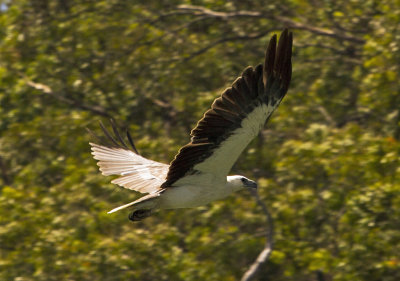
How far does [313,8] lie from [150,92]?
2184 millimetres

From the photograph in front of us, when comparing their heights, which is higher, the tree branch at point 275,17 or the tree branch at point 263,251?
the tree branch at point 275,17

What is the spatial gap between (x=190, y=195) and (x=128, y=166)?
1.17 m

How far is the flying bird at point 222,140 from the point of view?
17.6ft

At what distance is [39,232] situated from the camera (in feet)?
28.9

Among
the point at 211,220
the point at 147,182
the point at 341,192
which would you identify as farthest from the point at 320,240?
the point at 147,182

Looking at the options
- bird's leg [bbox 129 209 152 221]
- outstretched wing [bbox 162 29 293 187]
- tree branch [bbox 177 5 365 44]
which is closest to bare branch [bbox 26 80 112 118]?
tree branch [bbox 177 5 365 44]

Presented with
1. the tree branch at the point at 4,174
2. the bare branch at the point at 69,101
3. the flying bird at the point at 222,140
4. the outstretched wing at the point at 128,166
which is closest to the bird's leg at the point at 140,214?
the flying bird at the point at 222,140

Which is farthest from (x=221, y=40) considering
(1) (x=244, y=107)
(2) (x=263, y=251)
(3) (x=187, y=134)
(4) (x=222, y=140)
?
(1) (x=244, y=107)

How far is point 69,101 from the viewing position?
998cm

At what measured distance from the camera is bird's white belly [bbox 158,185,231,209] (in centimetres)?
607

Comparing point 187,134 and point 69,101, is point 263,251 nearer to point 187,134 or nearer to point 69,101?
point 187,134

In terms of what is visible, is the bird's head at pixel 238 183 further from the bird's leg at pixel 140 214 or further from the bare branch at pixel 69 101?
the bare branch at pixel 69 101

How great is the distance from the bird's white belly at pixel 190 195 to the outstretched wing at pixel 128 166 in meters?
0.36

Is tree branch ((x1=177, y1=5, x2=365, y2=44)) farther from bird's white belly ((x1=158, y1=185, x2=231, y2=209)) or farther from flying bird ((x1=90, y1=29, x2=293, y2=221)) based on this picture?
bird's white belly ((x1=158, y1=185, x2=231, y2=209))
